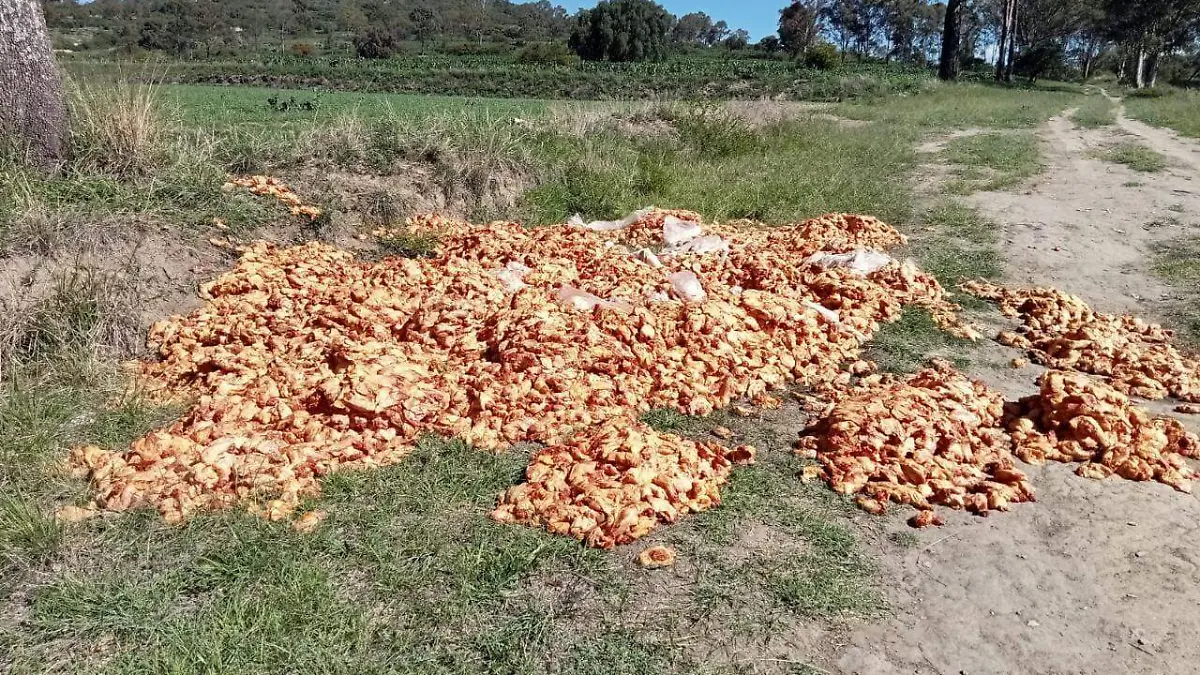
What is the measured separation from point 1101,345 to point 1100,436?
1.39 metres

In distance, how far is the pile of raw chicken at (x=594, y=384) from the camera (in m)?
2.98

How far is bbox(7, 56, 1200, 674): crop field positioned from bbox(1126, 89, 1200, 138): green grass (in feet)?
33.1

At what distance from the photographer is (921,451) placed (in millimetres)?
3166

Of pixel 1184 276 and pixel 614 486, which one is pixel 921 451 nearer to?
pixel 614 486

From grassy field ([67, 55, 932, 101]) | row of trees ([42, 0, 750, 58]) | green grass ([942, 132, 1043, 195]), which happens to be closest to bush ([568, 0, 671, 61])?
row of trees ([42, 0, 750, 58])

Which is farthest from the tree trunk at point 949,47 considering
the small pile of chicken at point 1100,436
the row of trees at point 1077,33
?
the small pile of chicken at point 1100,436

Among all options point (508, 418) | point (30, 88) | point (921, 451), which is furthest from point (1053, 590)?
point (30, 88)

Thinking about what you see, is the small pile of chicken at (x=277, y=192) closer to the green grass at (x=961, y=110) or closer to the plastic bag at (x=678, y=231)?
the plastic bag at (x=678, y=231)

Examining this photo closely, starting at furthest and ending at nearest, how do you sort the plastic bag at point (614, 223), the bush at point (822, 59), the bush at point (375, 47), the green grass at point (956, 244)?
the bush at point (375, 47), the bush at point (822, 59), the plastic bag at point (614, 223), the green grass at point (956, 244)

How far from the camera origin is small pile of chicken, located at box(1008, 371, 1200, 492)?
Result: 124 inches

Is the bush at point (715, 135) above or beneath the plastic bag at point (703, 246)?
above

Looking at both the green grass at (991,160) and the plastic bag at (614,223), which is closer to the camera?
the plastic bag at (614,223)

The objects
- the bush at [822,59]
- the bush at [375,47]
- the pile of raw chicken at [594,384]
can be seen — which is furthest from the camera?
the bush at [375,47]

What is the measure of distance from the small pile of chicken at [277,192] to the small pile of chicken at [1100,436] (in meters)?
5.40
